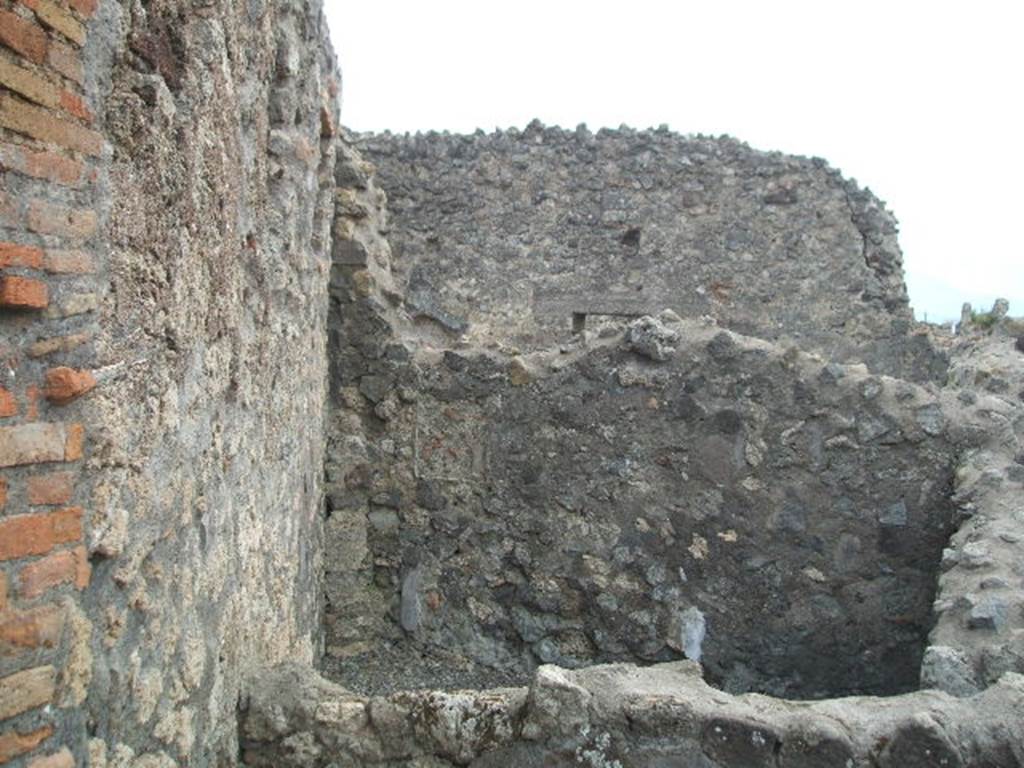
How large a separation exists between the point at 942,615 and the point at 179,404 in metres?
2.58

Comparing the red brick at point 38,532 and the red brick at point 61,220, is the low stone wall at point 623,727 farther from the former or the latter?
the red brick at point 61,220

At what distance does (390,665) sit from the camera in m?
4.66

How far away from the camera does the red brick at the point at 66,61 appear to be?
164 centimetres

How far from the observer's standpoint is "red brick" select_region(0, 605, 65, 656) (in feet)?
5.22

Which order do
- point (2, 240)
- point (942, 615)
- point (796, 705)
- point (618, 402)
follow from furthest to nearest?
point (618, 402) < point (942, 615) < point (796, 705) < point (2, 240)

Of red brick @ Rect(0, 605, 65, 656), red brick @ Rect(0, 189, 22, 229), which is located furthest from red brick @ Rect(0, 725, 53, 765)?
red brick @ Rect(0, 189, 22, 229)

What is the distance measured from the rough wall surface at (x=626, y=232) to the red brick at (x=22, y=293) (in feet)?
24.1

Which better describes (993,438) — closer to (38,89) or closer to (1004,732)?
(1004,732)

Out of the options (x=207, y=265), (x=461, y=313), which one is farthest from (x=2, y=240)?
(x=461, y=313)

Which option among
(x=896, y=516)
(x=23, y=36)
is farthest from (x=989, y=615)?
(x=23, y=36)

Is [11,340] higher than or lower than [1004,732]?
higher

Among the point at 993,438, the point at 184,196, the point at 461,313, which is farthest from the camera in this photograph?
the point at 461,313

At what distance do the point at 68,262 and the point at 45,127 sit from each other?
24 cm

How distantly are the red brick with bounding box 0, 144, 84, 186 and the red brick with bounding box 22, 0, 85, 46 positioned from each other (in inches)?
→ 8.6
